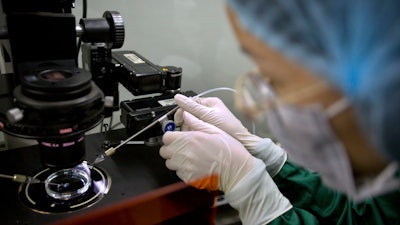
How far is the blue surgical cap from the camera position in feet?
1.13

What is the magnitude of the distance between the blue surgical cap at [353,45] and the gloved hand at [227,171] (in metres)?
0.42

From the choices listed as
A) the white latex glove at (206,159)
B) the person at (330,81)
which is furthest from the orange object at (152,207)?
the person at (330,81)

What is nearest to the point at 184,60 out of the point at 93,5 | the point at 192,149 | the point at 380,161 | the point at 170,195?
the point at 93,5

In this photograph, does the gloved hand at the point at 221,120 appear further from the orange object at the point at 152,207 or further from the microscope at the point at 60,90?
the orange object at the point at 152,207

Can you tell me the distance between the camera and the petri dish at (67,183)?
2.36ft

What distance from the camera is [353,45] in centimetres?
37

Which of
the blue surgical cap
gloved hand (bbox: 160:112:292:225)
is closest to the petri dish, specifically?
gloved hand (bbox: 160:112:292:225)

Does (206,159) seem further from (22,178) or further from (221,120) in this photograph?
(22,178)

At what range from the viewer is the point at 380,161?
46cm

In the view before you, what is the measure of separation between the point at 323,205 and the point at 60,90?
0.71 m

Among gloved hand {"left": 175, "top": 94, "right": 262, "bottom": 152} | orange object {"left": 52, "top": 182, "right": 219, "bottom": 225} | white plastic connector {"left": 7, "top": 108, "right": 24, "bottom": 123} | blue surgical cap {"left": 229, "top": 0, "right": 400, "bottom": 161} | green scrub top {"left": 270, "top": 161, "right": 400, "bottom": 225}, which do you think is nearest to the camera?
blue surgical cap {"left": 229, "top": 0, "right": 400, "bottom": 161}

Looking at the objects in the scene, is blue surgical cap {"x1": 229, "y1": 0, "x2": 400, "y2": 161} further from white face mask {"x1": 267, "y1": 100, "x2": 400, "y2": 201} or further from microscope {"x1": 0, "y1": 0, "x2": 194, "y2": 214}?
microscope {"x1": 0, "y1": 0, "x2": 194, "y2": 214}

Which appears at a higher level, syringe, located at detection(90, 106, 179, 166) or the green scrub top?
syringe, located at detection(90, 106, 179, 166)

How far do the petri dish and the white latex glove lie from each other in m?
0.20
